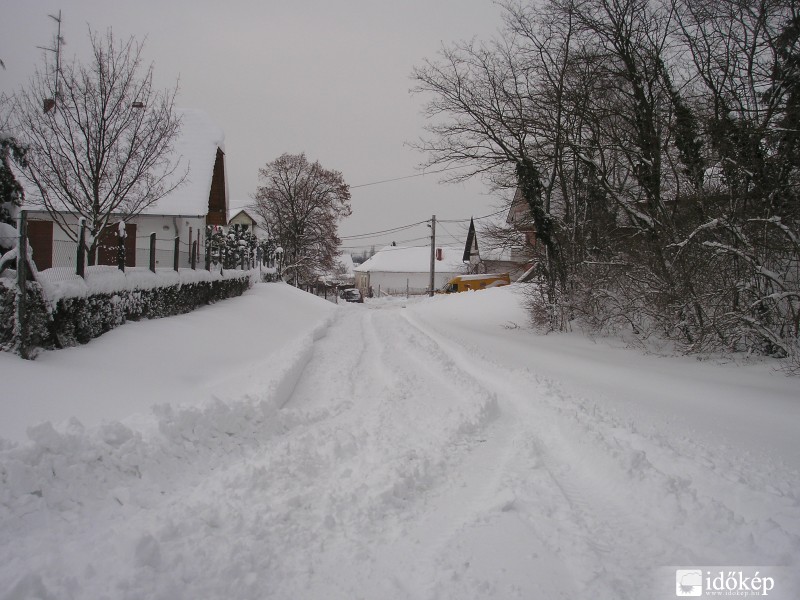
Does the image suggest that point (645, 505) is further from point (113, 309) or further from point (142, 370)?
point (113, 309)

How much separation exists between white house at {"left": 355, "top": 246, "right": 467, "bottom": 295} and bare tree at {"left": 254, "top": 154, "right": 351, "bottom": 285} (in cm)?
2196

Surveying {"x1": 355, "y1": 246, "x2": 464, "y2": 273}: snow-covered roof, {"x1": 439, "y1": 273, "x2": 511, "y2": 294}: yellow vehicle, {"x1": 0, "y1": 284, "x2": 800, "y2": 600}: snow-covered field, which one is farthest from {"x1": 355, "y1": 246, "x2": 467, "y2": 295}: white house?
{"x1": 0, "y1": 284, "x2": 800, "y2": 600}: snow-covered field

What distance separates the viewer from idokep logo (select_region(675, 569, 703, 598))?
291cm

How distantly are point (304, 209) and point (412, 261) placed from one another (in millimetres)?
27680

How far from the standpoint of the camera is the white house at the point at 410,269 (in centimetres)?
6681

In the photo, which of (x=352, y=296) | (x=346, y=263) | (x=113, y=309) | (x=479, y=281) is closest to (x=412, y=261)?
(x=346, y=263)

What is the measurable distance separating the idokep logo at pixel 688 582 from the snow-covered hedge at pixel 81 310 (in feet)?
22.5

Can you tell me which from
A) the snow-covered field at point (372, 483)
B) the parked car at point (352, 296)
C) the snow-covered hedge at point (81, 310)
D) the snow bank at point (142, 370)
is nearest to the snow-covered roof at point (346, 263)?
the parked car at point (352, 296)

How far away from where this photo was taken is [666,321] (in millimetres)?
11086

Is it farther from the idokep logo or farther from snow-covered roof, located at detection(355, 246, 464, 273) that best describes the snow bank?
snow-covered roof, located at detection(355, 246, 464, 273)

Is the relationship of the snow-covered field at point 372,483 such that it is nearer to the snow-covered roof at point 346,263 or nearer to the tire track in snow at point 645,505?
the tire track in snow at point 645,505

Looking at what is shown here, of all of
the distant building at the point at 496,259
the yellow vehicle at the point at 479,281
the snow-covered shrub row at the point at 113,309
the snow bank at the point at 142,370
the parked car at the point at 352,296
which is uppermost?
the distant building at the point at 496,259

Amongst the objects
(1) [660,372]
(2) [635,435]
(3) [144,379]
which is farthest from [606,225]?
(3) [144,379]

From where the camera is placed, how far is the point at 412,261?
70.0 meters
